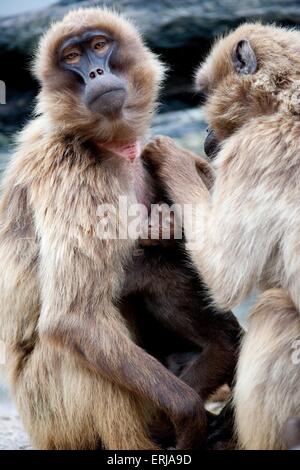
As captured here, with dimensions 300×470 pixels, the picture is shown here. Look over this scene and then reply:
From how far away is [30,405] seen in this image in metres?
5.00

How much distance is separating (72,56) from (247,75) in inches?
37.0

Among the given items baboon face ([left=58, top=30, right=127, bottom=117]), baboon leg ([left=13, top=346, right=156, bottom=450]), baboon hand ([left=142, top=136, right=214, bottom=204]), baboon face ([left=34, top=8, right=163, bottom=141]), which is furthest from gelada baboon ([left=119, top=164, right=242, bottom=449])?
baboon face ([left=58, top=30, right=127, bottom=117])

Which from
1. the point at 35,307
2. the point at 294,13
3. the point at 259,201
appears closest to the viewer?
the point at 259,201

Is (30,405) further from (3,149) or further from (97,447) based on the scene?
(3,149)

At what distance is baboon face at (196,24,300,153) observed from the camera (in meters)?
4.84

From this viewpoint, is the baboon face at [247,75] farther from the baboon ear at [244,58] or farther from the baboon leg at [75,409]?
the baboon leg at [75,409]

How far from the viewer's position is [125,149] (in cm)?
512

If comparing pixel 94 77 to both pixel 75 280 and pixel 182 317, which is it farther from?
pixel 182 317

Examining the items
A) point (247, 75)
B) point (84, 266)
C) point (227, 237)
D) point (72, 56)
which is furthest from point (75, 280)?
point (247, 75)

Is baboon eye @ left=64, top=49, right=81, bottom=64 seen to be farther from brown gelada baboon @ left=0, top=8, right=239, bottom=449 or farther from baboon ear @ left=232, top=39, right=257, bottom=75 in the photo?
baboon ear @ left=232, top=39, right=257, bottom=75

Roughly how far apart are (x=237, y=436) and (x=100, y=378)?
2.58 ft

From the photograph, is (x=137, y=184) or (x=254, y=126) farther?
(x=137, y=184)

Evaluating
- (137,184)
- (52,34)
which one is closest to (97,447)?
(137,184)

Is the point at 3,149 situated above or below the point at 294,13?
below
